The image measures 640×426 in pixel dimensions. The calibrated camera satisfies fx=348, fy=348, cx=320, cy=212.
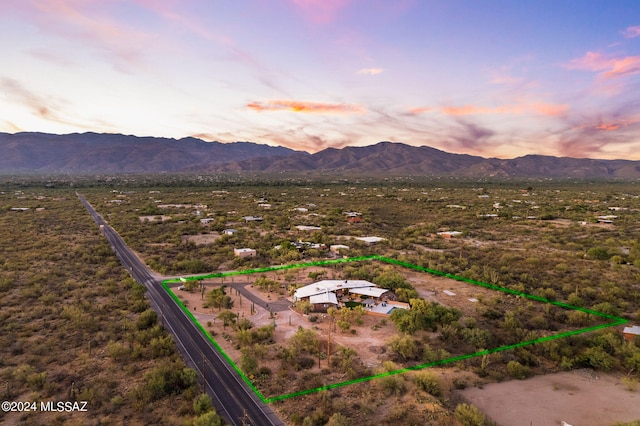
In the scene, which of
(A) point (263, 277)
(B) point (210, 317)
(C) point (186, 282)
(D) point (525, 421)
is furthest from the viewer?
(A) point (263, 277)

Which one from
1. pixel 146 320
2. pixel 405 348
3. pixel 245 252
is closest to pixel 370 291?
pixel 405 348

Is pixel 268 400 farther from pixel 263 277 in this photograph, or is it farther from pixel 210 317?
pixel 263 277

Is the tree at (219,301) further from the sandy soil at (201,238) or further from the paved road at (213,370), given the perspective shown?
the sandy soil at (201,238)

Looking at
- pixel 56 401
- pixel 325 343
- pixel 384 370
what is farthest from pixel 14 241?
pixel 384 370

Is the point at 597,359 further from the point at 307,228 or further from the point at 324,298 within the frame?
the point at 307,228

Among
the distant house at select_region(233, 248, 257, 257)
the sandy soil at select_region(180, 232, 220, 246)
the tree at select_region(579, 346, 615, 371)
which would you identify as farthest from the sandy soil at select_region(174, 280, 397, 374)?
the sandy soil at select_region(180, 232, 220, 246)

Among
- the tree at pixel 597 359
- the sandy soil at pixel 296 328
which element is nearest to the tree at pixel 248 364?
the sandy soil at pixel 296 328
